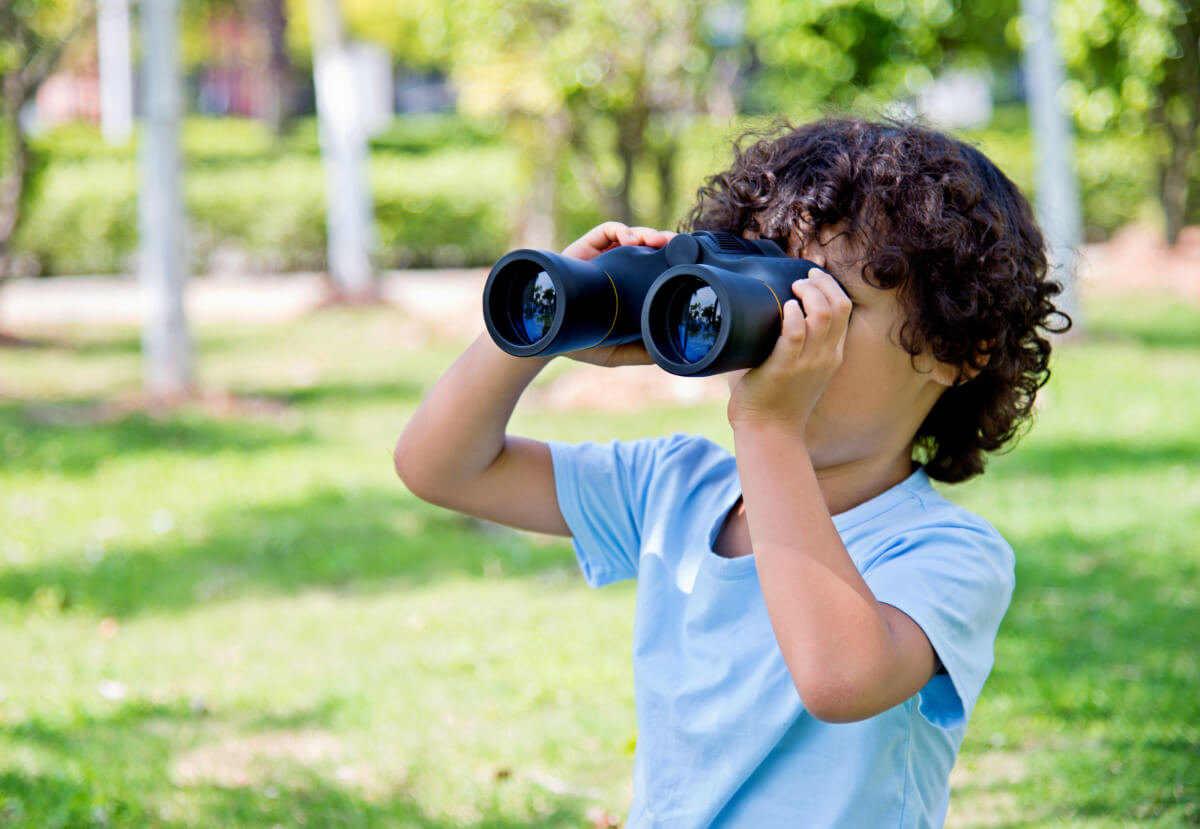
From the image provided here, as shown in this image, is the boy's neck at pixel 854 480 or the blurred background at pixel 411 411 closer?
the boy's neck at pixel 854 480

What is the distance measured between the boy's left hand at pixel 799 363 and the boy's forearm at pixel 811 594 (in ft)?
0.07

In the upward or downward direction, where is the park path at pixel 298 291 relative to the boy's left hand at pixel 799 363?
downward

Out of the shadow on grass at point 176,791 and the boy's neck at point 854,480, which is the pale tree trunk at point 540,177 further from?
the boy's neck at point 854,480

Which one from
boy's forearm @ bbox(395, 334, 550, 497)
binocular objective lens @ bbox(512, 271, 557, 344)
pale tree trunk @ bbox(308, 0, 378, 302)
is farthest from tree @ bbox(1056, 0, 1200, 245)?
binocular objective lens @ bbox(512, 271, 557, 344)

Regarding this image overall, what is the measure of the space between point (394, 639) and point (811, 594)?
287 cm

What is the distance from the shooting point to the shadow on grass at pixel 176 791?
9.00 feet

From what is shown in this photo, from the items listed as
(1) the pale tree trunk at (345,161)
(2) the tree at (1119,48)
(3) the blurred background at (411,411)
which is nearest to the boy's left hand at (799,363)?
(3) the blurred background at (411,411)

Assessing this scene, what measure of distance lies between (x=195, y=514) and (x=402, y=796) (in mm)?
2856

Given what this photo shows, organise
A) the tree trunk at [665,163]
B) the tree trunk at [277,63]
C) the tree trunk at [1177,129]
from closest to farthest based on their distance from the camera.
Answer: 1. the tree trunk at [665,163]
2. the tree trunk at [1177,129]
3. the tree trunk at [277,63]

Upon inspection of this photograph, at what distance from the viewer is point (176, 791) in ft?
A: 9.50

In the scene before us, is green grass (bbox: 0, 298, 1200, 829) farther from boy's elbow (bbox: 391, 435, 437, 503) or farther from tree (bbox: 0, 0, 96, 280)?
tree (bbox: 0, 0, 96, 280)

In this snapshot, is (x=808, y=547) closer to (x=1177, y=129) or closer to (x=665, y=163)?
(x=665, y=163)

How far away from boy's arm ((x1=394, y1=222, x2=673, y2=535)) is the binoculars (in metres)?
0.12

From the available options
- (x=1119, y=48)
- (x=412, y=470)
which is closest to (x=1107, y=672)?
(x=412, y=470)
